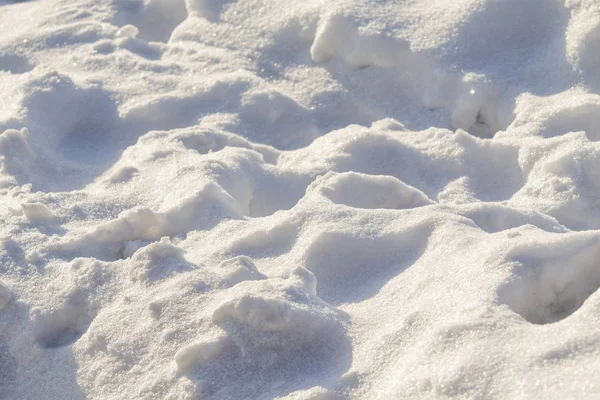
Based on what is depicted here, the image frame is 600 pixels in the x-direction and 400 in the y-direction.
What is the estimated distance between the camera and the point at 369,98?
8.52ft

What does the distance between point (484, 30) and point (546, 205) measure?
832 mm

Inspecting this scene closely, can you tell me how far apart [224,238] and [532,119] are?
3.25ft

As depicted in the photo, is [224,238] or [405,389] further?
[224,238]

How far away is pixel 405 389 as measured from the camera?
1301mm

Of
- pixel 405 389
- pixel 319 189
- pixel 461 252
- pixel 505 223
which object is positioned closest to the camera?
pixel 405 389

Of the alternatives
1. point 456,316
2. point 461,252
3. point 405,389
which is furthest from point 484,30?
point 405,389

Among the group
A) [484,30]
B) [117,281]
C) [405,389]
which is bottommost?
[117,281]

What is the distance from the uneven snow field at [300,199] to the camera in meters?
1.45

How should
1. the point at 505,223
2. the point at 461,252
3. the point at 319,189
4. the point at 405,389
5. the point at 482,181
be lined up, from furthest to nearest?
the point at 482,181
the point at 319,189
the point at 505,223
the point at 461,252
the point at 405,389

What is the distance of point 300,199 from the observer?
6.81ft

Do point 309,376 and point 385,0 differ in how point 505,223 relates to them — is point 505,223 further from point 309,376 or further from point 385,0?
point 385,0

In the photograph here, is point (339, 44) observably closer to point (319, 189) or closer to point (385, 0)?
point (385, 0)

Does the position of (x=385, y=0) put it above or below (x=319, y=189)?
above

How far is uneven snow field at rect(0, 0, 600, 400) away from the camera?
1449 millimetres
